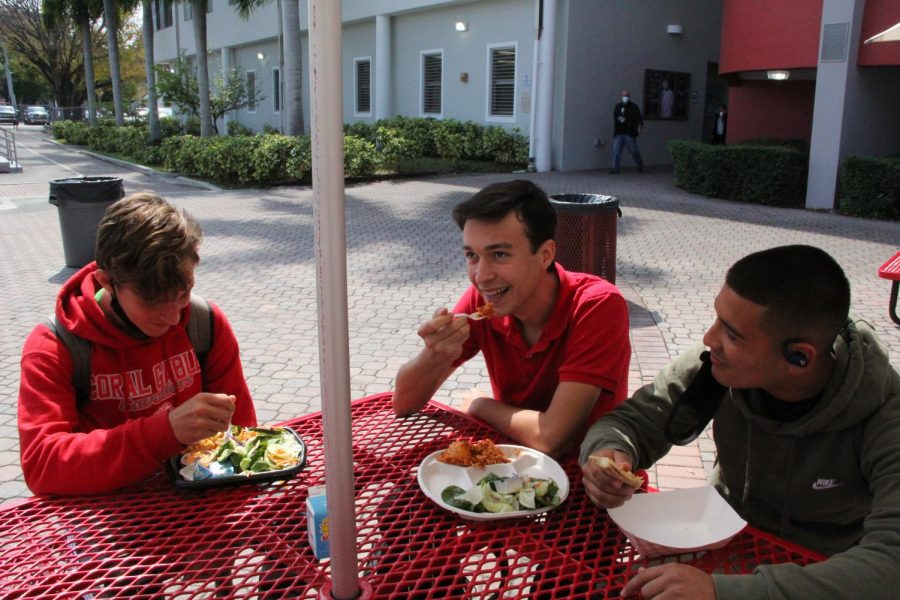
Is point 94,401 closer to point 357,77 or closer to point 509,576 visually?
point 509,576

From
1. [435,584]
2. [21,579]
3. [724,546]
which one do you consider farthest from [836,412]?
[21,579]

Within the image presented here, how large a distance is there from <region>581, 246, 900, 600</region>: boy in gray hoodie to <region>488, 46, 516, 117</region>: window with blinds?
63.5ft

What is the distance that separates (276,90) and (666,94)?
17101 millimetres

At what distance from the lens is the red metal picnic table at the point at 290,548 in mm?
1584

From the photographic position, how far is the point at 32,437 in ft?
6.56

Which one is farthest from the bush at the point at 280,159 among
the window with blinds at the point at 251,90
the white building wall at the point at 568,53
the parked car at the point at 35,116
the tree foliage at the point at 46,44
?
the parked car at the point at 35,116

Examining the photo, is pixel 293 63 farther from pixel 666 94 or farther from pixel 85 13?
pixel 85 13

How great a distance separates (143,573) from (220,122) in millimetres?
37763

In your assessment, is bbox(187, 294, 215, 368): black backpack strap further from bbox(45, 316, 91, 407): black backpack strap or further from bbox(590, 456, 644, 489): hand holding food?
bbox(590, 456, 644, 489): hand holding food

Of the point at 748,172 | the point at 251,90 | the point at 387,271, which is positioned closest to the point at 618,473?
the point at 387,271

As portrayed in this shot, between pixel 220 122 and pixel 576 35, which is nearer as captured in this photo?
pixel 576 35

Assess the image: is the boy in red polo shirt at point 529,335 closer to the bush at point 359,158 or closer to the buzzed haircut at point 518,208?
the buzzed haircut at point 518,208

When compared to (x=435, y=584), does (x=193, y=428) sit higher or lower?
higher

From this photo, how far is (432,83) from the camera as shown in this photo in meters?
23.2
